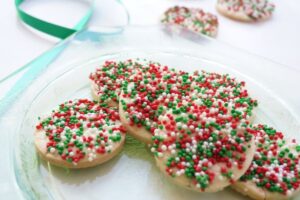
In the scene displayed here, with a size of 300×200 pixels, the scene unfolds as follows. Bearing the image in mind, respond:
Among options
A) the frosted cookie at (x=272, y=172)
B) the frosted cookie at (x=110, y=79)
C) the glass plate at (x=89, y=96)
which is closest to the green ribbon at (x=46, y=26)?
the glass plate at (x=89, y=96)

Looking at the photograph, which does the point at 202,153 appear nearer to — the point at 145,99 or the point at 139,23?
the point at 145,99

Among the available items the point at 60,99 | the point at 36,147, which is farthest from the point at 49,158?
the point at 60,99

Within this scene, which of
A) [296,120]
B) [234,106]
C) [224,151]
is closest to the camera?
[224,151]

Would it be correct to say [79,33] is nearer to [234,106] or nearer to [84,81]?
[84,81]

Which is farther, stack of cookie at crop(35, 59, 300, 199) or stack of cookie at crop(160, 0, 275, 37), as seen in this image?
stack of cookie at crop(160, 0, 275, 37)

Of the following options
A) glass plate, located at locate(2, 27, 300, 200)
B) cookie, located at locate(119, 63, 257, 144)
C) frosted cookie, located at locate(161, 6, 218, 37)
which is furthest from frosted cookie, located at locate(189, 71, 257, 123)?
frosted cookie, located at locate(161, 6, 218, 37)

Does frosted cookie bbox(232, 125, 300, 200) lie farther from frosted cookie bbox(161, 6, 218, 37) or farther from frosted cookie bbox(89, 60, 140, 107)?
frosted cookie bbox(161, 6, 218, 37)
